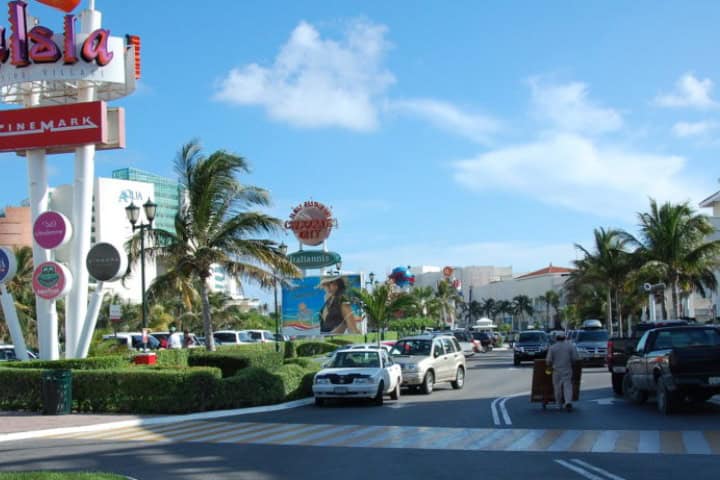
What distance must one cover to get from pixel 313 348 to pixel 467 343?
12.6m

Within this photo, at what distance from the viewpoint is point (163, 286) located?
99.8 feet

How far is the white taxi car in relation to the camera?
20031 millimetres

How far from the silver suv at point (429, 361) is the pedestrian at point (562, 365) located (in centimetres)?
658

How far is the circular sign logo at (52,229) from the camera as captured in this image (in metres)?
24.3

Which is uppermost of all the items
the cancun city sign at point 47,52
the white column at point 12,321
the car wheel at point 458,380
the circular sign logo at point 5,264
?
the cancun city sign at point 47,52

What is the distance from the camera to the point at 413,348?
2511 cm

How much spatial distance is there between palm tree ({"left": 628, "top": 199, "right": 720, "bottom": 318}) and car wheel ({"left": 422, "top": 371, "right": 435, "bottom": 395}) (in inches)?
903

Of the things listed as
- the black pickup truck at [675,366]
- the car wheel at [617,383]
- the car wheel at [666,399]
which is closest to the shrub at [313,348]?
the car wheel at [617,383]

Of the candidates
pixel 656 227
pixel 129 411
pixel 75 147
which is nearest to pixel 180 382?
pixel 129 411

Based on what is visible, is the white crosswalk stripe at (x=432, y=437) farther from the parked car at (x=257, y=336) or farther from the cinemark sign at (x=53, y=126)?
the parked car at (x=257, y=336)

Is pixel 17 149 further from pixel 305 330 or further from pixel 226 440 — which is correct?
pixel 305 330

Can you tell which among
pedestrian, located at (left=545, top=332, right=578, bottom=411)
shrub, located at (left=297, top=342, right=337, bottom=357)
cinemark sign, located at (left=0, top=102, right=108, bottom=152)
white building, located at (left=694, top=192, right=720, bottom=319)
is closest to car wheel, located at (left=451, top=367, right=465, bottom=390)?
pedestrian, located at (left=545, top=332, right=578, bottom=411)

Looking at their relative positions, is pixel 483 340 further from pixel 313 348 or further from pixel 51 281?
pixel 51 281

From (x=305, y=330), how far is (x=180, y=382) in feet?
118
